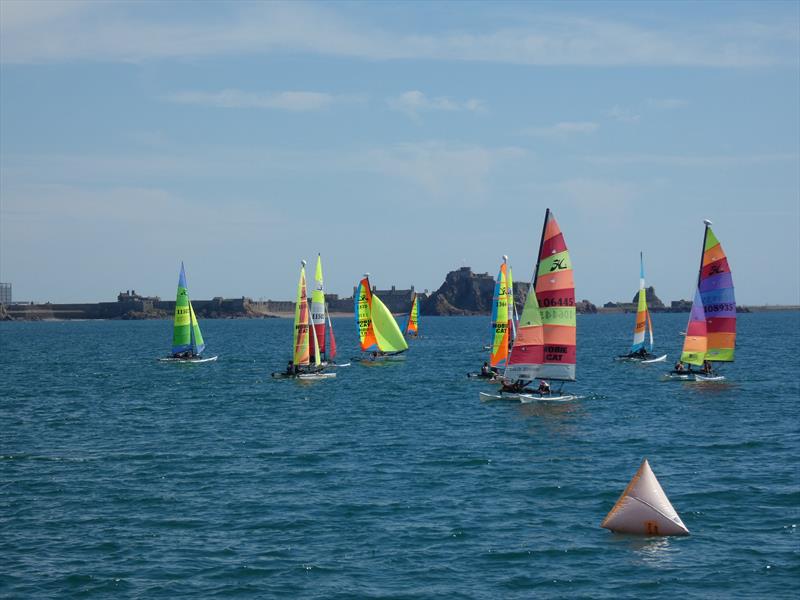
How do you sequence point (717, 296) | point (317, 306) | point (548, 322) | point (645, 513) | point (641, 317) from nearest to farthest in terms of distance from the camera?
1. point (645, 513)
2. point (548, 322)
3. point (717, 296)
4. point (317, 306)
5. point (641, 317)

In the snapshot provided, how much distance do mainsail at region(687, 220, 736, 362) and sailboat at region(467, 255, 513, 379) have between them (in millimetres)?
14021

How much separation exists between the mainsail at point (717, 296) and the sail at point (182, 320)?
162 feet

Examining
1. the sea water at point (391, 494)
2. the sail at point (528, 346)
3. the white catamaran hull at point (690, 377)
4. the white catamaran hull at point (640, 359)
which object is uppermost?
the sail at point (528, 346)

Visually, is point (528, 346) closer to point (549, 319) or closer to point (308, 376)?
point (549, 319)

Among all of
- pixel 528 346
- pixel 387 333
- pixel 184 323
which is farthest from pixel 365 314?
pixel 528 346

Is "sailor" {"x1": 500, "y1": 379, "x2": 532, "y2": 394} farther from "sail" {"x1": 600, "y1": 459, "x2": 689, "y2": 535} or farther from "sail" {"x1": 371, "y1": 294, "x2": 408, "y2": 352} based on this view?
"sail" {"x1": 371, "y1": 294, "x2": 408, "y2": 352}

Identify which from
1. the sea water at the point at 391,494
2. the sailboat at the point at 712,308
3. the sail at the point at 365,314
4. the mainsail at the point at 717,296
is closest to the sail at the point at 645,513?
the sea water at the point at 391,494

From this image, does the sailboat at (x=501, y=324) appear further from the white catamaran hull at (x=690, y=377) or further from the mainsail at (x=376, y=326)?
the mainsail at (x=376, y=326)

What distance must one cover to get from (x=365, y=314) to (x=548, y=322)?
136 feet

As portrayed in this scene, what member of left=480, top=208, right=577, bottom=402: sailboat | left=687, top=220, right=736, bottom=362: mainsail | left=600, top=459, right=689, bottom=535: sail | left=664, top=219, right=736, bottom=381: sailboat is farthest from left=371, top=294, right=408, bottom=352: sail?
left=600, top=459, right=689, bottom=535: sail

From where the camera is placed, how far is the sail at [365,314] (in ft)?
316

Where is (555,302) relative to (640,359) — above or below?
above

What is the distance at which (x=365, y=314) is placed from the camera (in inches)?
3944

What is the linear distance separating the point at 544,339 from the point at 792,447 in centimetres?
1817
